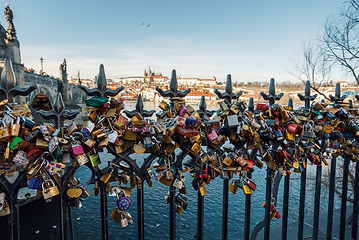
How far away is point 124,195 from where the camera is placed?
61.7 inches

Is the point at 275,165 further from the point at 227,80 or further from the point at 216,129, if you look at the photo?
the point at 227,80

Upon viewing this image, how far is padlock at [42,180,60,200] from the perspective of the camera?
136 cm

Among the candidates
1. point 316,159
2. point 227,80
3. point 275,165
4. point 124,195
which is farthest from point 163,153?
point 316,159

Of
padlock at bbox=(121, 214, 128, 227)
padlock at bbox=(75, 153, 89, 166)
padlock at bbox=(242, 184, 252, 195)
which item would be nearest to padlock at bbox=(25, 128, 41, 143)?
padlock at bbox=(75, 153, 89, 166)

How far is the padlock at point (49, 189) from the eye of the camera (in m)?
1.36

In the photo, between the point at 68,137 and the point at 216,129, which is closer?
the point at 68,137

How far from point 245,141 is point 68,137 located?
1.24m

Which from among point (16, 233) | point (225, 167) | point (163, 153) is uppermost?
point (163, 153)

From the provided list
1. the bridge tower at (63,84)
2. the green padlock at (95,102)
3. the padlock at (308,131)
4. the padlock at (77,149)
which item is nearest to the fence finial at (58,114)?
the green padlock at (95,102)

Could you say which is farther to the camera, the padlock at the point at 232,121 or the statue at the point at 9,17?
the statue at the point at 9,17

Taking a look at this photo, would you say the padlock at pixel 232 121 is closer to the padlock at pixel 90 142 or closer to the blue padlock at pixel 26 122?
the padlock at pixel 90 142

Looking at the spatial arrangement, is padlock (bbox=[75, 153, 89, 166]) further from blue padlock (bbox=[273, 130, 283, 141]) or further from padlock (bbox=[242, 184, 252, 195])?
blue padlock (bbox=[273, 130, 283, 141])

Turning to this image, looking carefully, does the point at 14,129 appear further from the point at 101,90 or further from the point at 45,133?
the point at 101,90

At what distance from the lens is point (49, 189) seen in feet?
4.55
